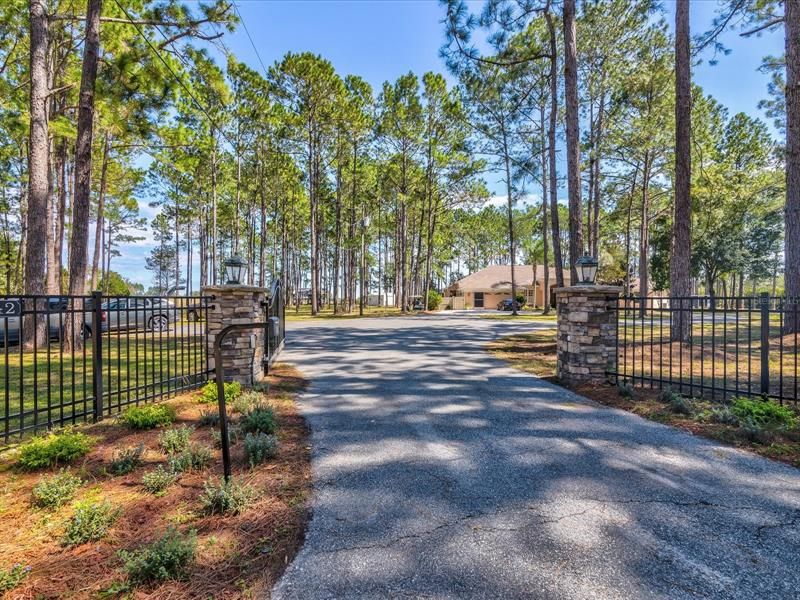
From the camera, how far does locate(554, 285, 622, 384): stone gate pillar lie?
5387 millimetres

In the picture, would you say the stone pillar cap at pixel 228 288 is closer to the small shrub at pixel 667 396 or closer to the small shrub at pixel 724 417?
the small shrub at pixel 667 396

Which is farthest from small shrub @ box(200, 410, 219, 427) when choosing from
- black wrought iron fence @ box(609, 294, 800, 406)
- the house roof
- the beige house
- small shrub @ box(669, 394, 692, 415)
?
the house roof

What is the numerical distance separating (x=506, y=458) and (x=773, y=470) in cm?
198

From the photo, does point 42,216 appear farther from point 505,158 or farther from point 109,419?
point 505,158

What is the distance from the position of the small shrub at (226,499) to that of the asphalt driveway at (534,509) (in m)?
0.44

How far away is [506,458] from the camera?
316 cm

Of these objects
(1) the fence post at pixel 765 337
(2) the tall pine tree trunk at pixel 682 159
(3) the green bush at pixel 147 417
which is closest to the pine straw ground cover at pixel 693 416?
(1) the fence post at pixel 765 337

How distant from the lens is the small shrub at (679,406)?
420cm

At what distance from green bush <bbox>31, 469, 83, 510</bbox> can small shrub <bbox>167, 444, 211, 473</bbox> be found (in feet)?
1.83

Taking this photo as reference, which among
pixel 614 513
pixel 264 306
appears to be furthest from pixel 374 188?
pixel 614 513

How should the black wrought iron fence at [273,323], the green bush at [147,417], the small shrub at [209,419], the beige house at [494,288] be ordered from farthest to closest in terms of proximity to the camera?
the beige house at [494,288] → the black wrought iron fence at [273,323] → the small shrub at [209,419] → the green bush at [147,417]

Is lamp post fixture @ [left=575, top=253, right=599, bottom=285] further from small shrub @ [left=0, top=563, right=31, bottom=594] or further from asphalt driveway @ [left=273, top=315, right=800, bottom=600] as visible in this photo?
small shrub @ [left=0, top=563, right=31, bottom=594]

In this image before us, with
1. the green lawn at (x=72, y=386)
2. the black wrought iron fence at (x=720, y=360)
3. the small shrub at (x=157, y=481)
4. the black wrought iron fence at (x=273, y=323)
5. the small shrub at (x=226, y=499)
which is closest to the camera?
the small shrub at (x=226, y=499)

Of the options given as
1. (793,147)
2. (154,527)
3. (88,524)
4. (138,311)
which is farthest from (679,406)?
(793,147)
